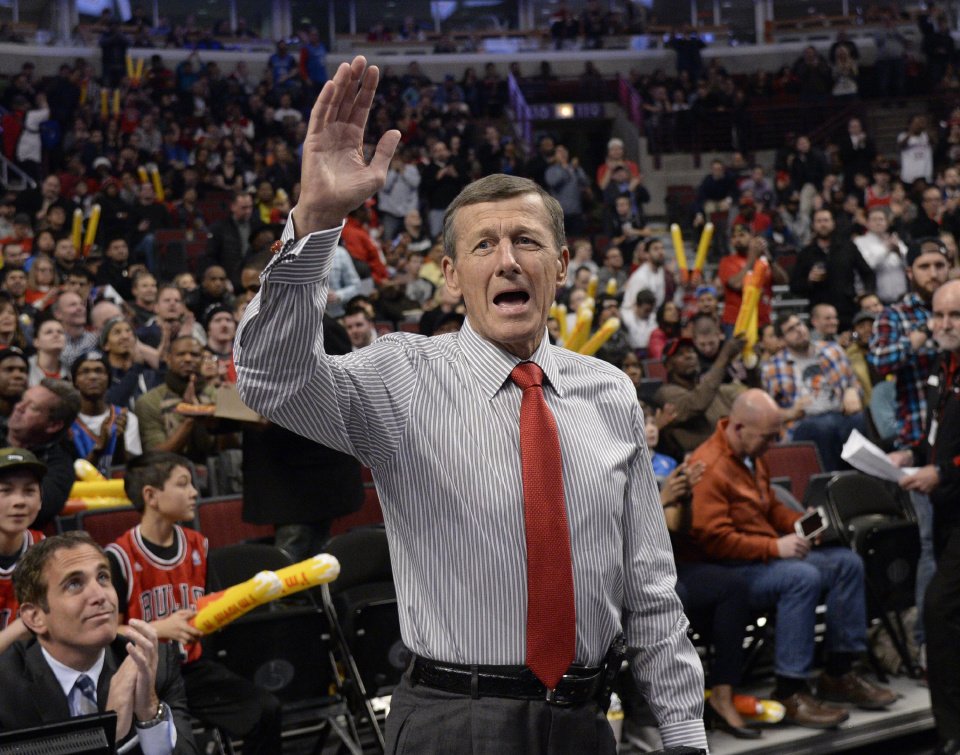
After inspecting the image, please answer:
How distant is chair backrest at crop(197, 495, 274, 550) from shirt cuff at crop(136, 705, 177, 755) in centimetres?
208

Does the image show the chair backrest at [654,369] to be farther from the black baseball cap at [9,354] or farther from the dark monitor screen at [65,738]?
the dark monitor screen at [65,738]

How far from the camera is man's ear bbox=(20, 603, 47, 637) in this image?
9.73 feet

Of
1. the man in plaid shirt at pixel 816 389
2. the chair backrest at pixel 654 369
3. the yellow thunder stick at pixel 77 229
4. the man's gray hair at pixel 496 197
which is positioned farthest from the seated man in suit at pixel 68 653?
the yellow thunder stick at pixel 77 229

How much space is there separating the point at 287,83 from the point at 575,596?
16939 millimetres

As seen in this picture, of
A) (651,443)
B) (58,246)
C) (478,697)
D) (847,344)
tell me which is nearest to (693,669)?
(478,697)

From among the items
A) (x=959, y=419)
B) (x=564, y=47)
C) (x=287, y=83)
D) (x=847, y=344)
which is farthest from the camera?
(x=564, y=47)

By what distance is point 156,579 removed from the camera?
3.87m

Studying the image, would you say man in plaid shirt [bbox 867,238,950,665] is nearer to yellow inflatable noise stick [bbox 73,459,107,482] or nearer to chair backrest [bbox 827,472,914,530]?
chair backrest [bbox 827,472,914,530]

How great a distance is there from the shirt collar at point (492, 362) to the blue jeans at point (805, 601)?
10.3 ft

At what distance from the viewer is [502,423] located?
182 centimetres

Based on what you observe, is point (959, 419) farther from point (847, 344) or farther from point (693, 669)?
point (847, 344)

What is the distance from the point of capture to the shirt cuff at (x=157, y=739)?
281 centimetres

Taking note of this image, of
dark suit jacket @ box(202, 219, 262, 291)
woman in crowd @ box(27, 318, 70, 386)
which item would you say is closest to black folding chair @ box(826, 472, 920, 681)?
woman in crowd @ box(27, 318, 70, 386)

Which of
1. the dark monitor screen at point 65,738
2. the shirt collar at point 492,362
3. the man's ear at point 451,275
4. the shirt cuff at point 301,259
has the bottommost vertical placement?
the dark monitor screen at point 65,738
